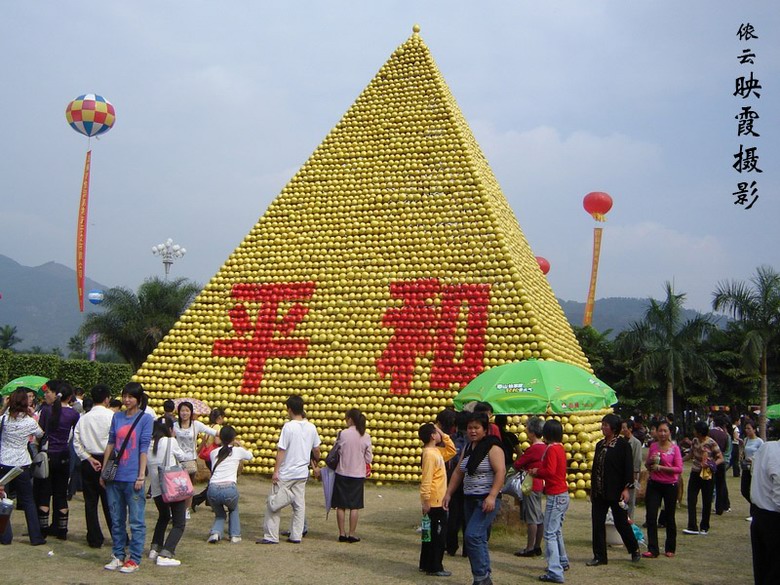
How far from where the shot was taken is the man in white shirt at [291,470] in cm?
854

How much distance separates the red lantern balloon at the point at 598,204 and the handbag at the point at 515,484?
2397cm

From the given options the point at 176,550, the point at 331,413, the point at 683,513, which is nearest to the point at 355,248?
the point at 331,413

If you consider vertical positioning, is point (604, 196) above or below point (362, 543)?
above

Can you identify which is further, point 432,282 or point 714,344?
point 714,344

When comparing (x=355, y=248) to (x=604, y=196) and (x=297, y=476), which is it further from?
(x=604, y=196)

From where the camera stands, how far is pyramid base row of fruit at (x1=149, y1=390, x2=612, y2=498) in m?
12.6

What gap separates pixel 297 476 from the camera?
28.2 ft

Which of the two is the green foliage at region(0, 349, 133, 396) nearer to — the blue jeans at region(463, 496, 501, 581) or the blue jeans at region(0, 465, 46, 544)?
the blue jeans at region(0, 465, 46, 544)

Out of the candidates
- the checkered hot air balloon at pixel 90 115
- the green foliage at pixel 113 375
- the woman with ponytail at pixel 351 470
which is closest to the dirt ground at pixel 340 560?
the woman with ponytail at pixel 351 470

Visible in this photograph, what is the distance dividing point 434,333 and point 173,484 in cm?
786

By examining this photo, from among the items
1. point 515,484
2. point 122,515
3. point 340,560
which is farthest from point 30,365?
point 515,484

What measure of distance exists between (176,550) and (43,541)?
133cm

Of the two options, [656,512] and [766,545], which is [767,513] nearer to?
[766,545]

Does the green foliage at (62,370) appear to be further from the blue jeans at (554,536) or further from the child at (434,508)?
the blue jeans at (554,536)
